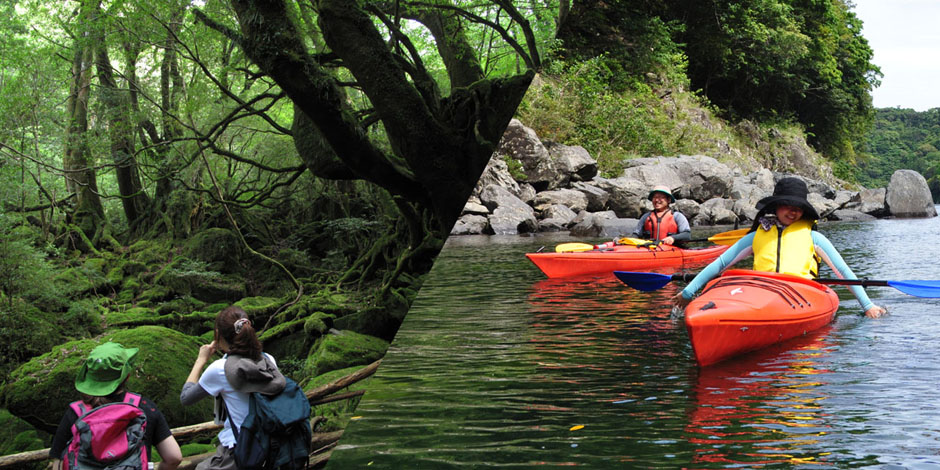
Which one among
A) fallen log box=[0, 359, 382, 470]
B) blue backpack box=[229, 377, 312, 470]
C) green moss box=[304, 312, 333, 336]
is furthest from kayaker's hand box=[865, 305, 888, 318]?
green moss box=[304, 312, 333, 336]

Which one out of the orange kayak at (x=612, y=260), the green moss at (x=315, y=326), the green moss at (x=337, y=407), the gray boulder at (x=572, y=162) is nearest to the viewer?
the green moss at (x=337, y=407)

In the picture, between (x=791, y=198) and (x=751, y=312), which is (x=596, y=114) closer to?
(x=791, y=198)

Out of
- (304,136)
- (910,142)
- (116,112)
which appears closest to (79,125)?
(116,112)

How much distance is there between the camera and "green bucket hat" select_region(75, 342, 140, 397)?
7.56 ft

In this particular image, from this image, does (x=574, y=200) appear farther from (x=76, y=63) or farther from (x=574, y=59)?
(x=76, y=63)

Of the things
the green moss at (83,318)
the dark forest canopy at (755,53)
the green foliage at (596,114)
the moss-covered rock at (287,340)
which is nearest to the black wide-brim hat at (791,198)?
the moss-covered rock at (287,340)

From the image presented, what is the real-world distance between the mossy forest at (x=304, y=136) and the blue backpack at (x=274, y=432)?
180 centimetres

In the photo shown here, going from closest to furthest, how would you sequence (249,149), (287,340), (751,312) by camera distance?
(751,312), (287,340), (249,149)

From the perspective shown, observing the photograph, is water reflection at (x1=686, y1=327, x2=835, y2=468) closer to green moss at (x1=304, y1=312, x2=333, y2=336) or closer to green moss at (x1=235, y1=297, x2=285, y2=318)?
green moss at (x1=304, y1=312, x2=333, y2=336)

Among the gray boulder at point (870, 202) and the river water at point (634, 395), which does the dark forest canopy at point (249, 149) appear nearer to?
the river water at point (634, 395)

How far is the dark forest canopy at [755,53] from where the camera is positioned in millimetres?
14141

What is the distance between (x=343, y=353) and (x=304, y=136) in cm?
183

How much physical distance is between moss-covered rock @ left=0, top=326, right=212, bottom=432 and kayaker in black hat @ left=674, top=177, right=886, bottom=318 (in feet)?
12.7

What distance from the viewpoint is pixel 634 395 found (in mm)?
3207
